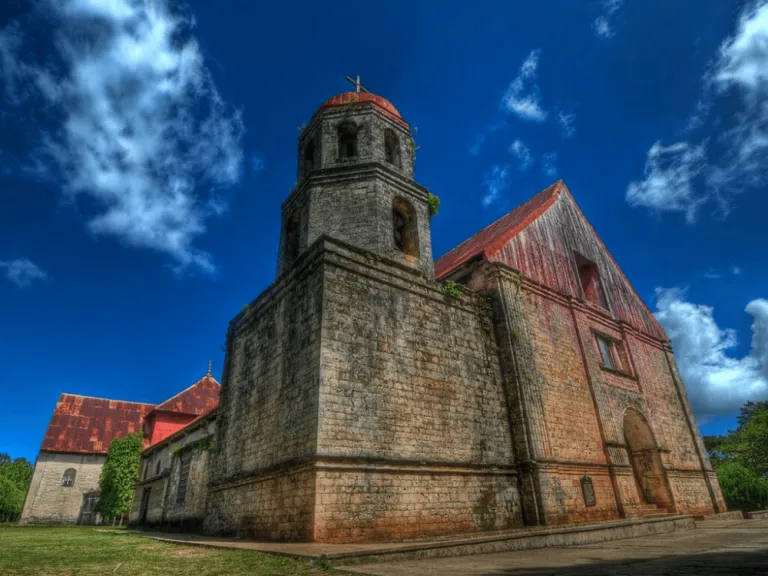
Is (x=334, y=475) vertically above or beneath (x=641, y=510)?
above

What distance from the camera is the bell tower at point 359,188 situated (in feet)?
38.8

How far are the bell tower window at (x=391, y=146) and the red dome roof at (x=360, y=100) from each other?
2.36 ft

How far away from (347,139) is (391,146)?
153 centimetres

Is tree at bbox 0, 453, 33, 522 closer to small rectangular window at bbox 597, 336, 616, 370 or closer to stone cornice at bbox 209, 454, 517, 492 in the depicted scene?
stone cornice at bbox 209, 454, 517, 492

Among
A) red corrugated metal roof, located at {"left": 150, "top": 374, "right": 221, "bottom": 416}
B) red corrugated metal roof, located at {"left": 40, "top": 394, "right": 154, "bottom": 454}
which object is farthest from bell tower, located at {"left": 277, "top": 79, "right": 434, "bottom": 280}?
red corrugated metal roof, located at {"left": 40, "top": 394, "right": 154, "bottom": 454}

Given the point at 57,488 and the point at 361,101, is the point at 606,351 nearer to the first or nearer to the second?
the point at 361,101

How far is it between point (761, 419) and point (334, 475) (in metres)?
38.7

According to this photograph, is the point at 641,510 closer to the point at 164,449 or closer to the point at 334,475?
the point at 334,475

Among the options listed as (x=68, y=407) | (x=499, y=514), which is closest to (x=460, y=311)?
(x=499, y=514)

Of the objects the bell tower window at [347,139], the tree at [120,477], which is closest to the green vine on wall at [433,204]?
the bell tower window at [347,139]

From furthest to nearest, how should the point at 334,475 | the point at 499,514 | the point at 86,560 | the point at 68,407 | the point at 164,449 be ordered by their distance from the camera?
the point at 68,407 < the point at 164,449 < the point at 499,514 < the point at 334,475 < the point at 86,560

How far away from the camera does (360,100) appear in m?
14.1

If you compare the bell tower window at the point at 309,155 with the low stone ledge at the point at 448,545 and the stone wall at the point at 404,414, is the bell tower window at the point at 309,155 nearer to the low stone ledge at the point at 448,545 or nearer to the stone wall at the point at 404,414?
the stone wall at the point at 404,414

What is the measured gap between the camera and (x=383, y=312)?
10016mm
